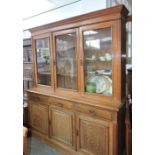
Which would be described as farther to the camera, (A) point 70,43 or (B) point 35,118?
(B) point 35,118

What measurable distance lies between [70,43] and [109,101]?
1.04 metres

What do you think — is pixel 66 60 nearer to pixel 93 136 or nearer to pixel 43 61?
pixel 43 61

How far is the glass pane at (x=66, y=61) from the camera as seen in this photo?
7.91ft

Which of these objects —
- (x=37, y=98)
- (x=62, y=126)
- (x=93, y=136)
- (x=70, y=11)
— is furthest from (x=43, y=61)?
(x=93, y=136)

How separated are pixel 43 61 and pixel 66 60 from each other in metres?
0.51

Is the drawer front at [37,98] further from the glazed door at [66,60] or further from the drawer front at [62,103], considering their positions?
the glazed door at [66,60]

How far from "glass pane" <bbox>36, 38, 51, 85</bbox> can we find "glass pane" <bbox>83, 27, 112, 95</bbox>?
78 centimetres

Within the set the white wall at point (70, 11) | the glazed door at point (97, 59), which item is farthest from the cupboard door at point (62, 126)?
the white wall at point (70, 11)

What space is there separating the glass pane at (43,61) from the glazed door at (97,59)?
765 millimetres

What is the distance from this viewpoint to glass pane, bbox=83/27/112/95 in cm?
207
